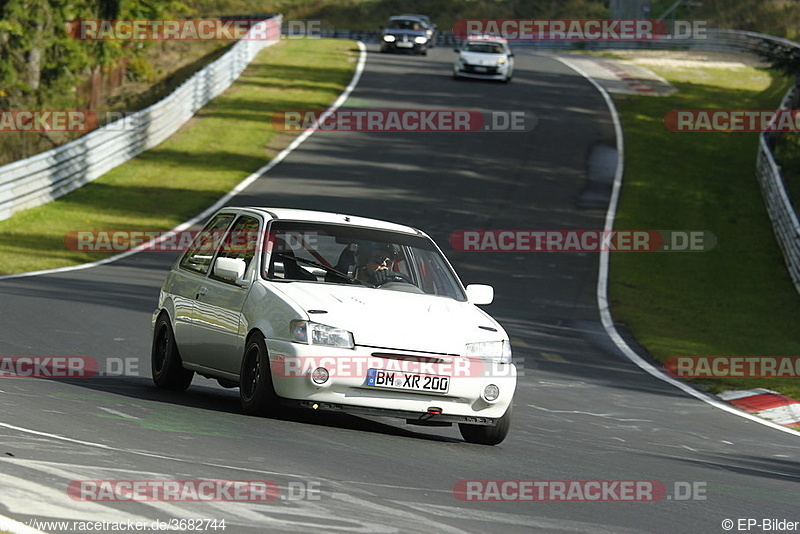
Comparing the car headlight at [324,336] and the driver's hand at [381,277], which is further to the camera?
the driver's hand at [381,277]

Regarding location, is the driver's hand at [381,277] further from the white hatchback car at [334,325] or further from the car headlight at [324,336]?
the car headlight at [324,336]

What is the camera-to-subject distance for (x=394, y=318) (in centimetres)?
902

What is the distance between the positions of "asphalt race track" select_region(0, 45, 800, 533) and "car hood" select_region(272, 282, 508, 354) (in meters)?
0.73

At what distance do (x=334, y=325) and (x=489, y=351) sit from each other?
1155 mm

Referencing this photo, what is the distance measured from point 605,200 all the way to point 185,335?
22.6 meters

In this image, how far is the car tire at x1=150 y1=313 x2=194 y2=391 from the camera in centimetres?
1070

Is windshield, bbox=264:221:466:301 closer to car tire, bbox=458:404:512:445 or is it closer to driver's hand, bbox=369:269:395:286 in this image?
driver's hand, bbox=369:269:395:286

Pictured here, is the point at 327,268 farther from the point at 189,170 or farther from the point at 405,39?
the point at 405,39

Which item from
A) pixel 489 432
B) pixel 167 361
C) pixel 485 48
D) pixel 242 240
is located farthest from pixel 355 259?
pixel 485 48

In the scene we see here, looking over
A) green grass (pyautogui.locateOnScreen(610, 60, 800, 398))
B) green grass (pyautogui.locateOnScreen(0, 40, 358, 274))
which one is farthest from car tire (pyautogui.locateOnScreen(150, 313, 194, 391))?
green grass (pyautogui.locateOnScreen(0, 40, 358, 274))

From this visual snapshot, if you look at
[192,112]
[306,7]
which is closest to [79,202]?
[192,112]

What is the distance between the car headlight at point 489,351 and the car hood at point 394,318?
0.13ft

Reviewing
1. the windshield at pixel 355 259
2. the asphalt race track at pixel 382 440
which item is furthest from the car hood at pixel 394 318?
the asphalt race track at pixel 382 440

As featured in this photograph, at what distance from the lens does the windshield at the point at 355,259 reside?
9883 mm
